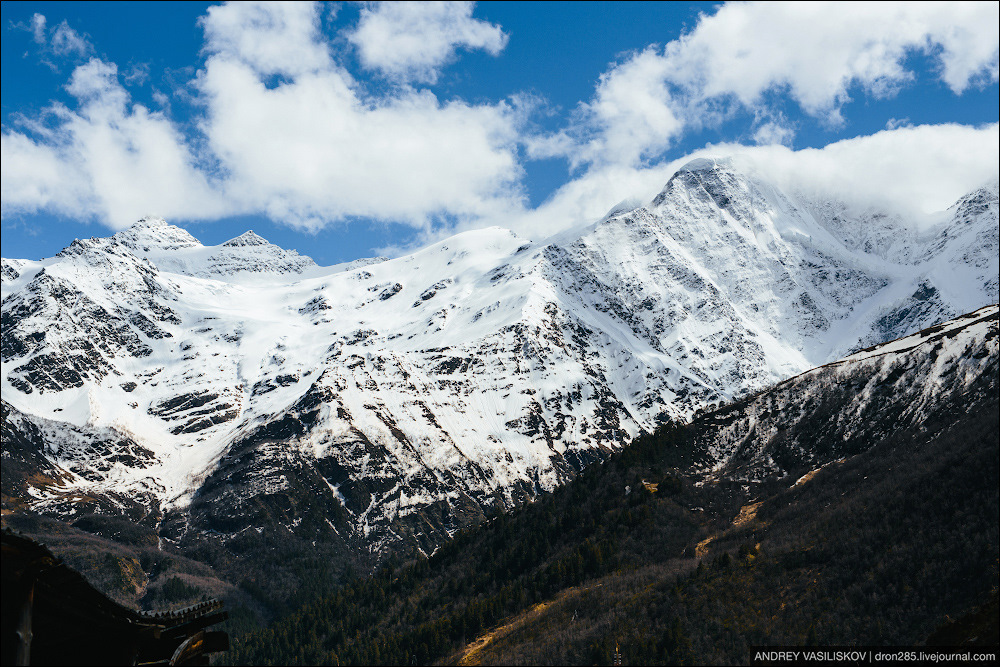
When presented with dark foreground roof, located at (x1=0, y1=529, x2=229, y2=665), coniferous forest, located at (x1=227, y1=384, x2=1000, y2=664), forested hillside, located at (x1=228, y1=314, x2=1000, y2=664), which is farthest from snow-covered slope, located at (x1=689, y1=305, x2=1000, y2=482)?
dark foreground roof, located at (x1=0, y1=529, x2=229, y2=665)

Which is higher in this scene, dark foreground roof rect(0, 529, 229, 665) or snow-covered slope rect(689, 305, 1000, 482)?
snow-covered slope rect(689, 305, 1000, 482)

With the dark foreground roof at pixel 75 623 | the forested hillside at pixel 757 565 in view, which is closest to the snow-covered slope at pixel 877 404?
the forested hillside at pixel 757 565

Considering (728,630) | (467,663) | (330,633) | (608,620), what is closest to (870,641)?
(728,630)

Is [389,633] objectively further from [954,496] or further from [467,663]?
[954,496]

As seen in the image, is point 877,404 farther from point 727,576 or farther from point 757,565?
point 727,576

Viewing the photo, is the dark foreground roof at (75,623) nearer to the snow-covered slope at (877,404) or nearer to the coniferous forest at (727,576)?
the coniferous forest at (727,576)

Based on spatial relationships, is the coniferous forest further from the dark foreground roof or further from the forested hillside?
the dark foreground roof

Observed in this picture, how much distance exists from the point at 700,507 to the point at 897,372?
56799mm

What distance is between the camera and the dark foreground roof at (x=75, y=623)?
816 centimetres

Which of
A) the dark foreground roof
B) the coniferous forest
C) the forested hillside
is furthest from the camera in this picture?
the forested hillside

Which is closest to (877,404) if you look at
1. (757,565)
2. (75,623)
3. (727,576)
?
(757,565)

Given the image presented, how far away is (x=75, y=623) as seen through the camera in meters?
9.66

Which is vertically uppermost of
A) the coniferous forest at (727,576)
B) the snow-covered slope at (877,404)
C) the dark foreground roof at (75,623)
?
the snow-covered slope at (877,404)

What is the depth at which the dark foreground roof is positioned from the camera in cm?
816
